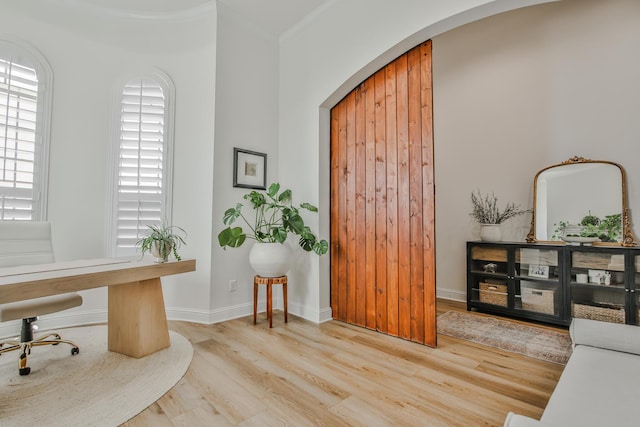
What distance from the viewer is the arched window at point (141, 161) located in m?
3.30

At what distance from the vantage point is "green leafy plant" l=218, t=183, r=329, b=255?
121 inches

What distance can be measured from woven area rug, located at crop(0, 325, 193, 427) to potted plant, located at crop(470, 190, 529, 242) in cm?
338

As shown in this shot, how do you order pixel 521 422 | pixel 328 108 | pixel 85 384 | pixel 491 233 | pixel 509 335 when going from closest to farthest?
pixel 521 422, pixel 85 384, pixel 509 335, pixel 328 108, pixel 491 233

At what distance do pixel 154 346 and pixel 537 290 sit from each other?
3642mm

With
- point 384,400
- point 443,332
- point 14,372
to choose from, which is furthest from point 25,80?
point 443,332

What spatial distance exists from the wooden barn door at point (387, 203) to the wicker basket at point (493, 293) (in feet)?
4.71

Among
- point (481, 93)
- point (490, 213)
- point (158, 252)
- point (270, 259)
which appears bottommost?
point (270, 259)

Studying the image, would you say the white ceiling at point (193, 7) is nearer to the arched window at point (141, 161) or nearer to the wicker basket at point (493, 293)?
the arched window at point (141, 161)

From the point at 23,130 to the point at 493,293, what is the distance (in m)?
4.99

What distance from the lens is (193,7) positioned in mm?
3391

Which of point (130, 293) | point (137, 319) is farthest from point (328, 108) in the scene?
point (137, 319)

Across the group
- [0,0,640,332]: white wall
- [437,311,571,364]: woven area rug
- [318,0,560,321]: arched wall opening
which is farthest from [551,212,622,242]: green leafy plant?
[318,0,560,321]: arched wall opening

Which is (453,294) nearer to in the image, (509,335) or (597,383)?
(509,335)

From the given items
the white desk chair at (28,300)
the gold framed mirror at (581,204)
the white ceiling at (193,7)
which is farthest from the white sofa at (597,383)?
the white ceiling at (193,7)
